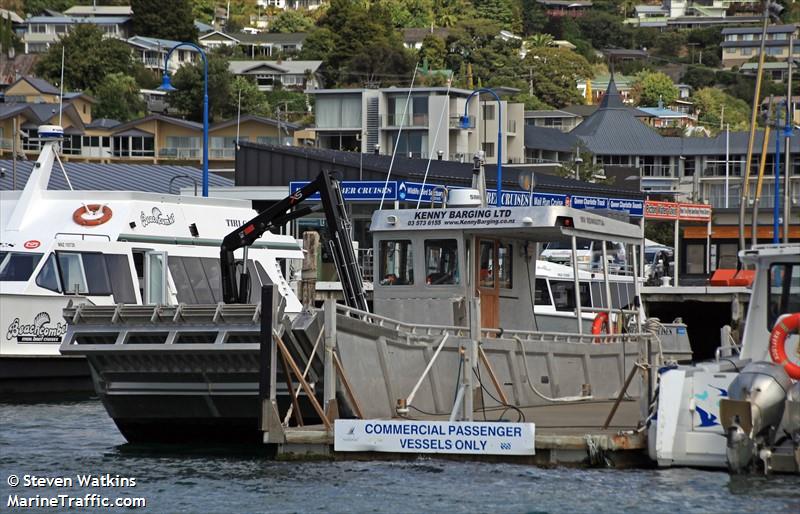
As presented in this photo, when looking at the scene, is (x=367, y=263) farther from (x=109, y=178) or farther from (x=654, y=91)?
(x=654, y=91)

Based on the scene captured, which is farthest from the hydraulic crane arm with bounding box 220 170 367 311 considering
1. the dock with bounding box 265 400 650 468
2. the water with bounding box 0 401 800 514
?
the water with bounding box 0 401 800 514

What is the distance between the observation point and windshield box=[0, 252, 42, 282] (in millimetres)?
29266

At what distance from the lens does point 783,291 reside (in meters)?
20.2

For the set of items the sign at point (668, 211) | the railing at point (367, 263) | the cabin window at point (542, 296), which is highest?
the sign at point (668, 211)

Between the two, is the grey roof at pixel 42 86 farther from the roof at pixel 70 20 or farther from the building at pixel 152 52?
the roof at pixel 70 20

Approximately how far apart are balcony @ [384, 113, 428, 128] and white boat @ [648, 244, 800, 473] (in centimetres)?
7241

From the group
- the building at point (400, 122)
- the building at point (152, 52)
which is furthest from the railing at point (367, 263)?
the building at point (152, 52)

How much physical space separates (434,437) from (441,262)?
5337 mm

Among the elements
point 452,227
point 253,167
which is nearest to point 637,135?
point 253,167

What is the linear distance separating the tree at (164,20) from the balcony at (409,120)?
83.6m

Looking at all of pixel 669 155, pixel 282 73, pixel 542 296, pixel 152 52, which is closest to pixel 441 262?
pixel 542 296

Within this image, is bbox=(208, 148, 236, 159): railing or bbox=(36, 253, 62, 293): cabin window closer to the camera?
bbox=(36, 253, 62, 293): cabin window

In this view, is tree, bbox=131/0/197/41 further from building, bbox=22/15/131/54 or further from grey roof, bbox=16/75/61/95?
grey roof, bbox=16/75/61/95

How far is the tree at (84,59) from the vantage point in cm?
13900
